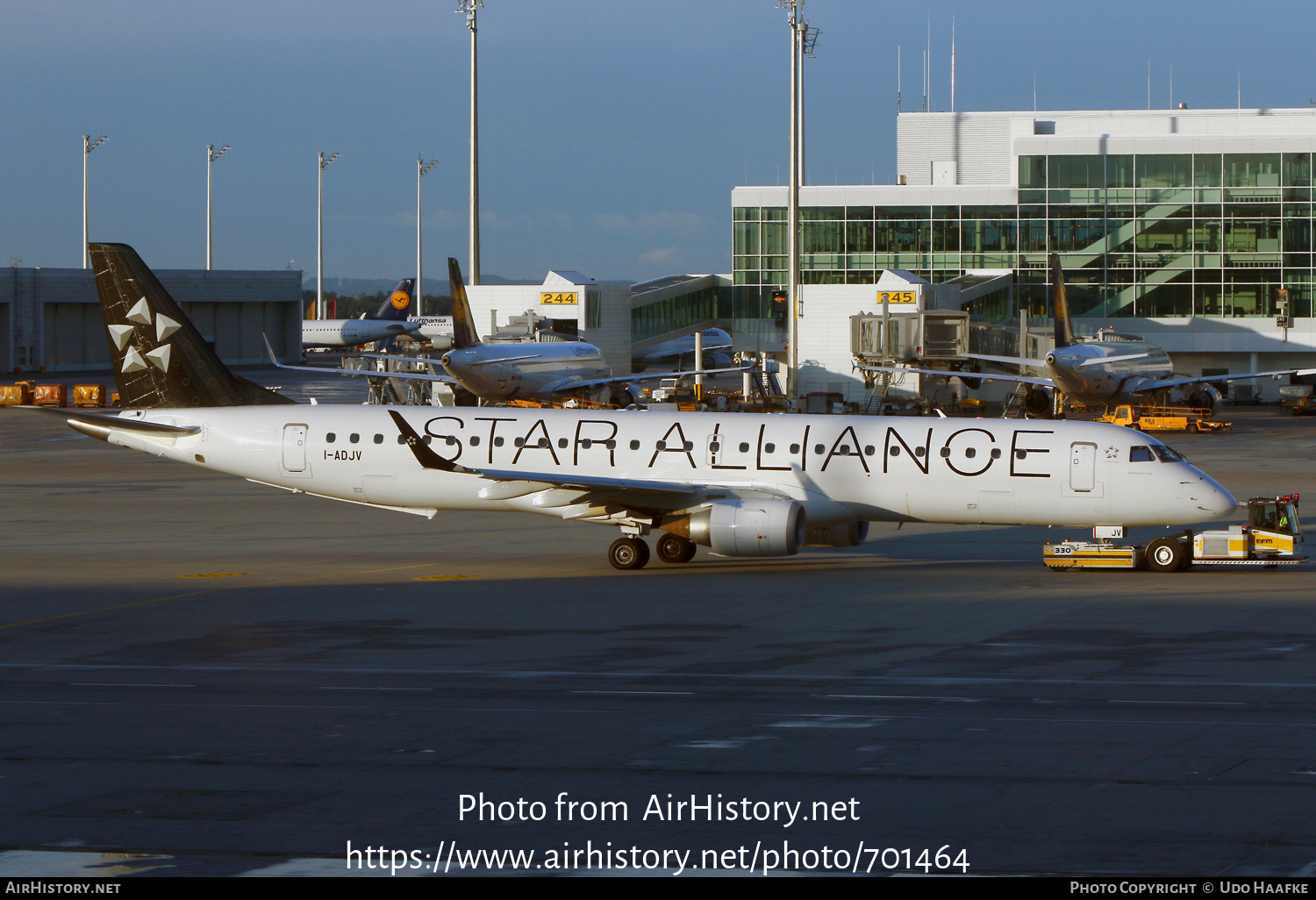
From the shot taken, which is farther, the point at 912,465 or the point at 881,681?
the point at 912,465

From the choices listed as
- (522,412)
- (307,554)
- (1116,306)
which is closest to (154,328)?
(307,554)

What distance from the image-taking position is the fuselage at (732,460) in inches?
1240

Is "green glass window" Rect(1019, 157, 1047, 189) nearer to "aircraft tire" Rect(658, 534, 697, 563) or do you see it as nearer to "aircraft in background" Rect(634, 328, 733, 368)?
"aircraft in background" Rect(634, 328, 733, 368)

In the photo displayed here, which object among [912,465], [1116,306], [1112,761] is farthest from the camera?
[1116,306]

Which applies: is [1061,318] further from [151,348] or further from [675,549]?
[151,348]

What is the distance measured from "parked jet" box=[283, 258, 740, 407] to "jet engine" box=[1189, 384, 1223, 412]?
87.0ft

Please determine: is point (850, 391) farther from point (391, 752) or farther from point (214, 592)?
point (391, 752)

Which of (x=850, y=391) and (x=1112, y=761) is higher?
(x=850, y=391)

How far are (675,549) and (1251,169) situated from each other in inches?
3538

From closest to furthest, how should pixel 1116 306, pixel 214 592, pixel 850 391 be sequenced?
pixel 214 592 < pixel 850 391 < pixel 1116 306

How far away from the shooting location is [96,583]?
30.0 meters

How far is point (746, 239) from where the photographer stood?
123 metres

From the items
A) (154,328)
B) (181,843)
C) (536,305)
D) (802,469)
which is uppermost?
(536,305)

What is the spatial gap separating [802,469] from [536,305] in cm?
6735
